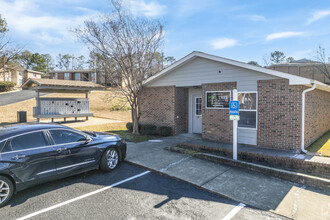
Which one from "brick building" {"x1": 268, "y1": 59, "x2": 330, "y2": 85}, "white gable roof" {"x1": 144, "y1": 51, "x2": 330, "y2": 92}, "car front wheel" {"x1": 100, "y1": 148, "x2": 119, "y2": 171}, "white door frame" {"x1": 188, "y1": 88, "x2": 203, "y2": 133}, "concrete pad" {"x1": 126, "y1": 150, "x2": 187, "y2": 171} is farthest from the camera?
"brick building" {"x1": 268, "y1": 59, "x2": 330, "y2": 85}

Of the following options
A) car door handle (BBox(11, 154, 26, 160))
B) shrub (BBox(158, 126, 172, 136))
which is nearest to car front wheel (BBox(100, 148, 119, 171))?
car door handle (BBox(11, 154, 26, 160))

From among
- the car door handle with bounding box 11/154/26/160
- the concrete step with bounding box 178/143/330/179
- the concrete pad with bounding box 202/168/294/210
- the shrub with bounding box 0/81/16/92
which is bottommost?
the concrete pad with bounding box 202/168/294/210

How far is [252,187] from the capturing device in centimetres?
512

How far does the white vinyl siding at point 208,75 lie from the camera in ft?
27.7

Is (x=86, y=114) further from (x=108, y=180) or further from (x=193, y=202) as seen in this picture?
(x=193, y=202)

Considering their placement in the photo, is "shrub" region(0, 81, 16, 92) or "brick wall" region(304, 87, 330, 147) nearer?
"brick wall" region(304, 87, 330, 147)

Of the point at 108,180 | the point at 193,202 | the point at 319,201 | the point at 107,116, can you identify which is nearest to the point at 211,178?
the point at 193,202

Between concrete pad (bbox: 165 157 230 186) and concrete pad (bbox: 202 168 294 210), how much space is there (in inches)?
9.0

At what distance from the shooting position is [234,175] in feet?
19.4

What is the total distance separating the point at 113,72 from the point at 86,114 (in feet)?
25.1

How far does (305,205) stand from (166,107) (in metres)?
8.08

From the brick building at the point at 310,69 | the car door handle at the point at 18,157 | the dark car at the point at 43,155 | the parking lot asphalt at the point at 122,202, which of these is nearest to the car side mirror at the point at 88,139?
the dark car at the point at 43,155

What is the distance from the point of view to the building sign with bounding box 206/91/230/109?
916cm

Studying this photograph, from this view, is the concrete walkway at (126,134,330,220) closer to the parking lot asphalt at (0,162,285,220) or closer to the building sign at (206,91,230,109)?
the parking lot asphalt at (0,162,285,220)
